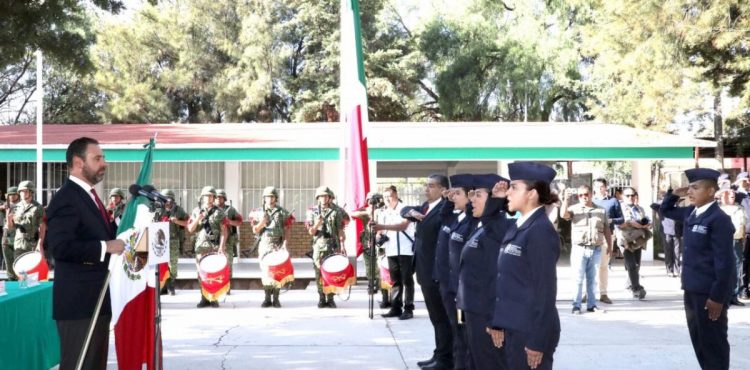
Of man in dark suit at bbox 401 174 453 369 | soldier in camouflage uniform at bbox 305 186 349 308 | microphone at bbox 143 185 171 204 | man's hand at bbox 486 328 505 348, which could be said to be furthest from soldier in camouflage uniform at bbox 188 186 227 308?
man's hand at bbox 486 328 505 348

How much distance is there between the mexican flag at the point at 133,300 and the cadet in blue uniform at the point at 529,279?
2.50 meters

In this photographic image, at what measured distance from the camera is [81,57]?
10.8m

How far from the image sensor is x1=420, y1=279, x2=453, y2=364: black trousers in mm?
7559

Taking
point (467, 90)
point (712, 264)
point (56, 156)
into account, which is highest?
point (467, 90)

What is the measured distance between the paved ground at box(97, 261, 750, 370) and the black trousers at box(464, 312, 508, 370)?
6.66ft

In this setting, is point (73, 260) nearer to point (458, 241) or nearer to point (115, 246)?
point (115, 246)

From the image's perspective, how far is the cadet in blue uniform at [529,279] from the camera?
437 cm

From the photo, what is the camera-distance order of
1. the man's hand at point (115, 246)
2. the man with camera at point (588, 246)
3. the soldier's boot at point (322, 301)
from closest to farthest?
the man's hand at point (115, 246)
the man with camera at point (588, 246)
the soldier's boot at point (322, 301)

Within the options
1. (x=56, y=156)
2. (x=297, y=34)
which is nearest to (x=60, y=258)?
(x=56, y=156)

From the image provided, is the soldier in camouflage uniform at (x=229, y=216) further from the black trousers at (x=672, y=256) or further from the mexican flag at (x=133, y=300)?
the black trousers at (x=672, y=256)

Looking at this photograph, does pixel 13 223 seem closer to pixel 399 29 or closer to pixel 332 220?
pixel 332 220

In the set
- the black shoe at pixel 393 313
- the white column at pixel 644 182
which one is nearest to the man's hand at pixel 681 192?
the black shoe at pixel 393 313

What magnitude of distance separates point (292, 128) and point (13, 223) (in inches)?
376

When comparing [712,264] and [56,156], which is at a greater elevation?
[56,156]
